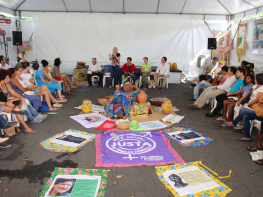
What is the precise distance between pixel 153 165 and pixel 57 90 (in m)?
4.36

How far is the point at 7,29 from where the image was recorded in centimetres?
952

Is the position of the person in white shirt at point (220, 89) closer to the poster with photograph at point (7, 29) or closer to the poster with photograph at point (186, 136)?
the poster with photograph at point (186, 136)

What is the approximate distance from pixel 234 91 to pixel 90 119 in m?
3.44

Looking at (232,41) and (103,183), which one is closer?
(103,183)

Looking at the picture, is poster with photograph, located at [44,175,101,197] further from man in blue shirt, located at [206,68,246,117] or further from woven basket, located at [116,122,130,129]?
man in blue shirt, located at [206,68,246,117]

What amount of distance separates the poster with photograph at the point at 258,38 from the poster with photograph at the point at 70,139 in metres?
7.18

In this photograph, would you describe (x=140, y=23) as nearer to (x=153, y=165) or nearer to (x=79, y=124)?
(x=79, y=124)

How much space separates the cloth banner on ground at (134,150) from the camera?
2.93 m

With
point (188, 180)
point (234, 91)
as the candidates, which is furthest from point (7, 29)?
point (188, 180)

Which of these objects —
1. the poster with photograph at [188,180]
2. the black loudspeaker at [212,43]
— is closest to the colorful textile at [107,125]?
the poster with photograph at [188,180]

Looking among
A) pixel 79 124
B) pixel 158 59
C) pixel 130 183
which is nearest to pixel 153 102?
pixel 79 124

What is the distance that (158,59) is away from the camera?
442 inches

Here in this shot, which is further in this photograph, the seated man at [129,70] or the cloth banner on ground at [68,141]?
the seated man at [129,70]

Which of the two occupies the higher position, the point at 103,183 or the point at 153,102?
the point at 153,102
